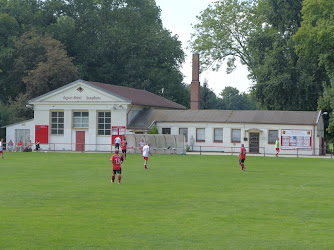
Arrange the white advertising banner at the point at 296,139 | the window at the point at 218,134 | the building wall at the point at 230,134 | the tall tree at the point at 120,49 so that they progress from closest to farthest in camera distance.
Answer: the white advertising banner at the point at 296,139 < the building wall at the point at 230,134 < the window at the point at 218,134 < the tall tree at the point at 120,49

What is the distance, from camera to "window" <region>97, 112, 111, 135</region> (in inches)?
2574

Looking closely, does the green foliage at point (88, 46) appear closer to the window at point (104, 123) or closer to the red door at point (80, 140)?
the red door at point (80, 140)

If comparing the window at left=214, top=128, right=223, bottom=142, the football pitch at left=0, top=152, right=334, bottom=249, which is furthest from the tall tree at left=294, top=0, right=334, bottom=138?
the football pitch at left=0, top=152, right=334, bottom=249

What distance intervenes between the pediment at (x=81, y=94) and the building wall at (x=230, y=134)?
6.39 m

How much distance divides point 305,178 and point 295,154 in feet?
97.3

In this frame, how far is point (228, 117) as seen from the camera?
64.6 meters

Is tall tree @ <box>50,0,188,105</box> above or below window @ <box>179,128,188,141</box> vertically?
above

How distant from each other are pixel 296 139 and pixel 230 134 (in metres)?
7.06

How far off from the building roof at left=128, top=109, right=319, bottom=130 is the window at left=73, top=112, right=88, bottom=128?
17.1 feet

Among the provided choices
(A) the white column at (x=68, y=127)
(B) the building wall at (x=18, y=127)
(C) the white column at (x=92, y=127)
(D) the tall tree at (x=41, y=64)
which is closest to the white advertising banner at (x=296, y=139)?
(C) the white column at (x=92, y=127)

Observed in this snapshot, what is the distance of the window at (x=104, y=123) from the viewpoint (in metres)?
65.4

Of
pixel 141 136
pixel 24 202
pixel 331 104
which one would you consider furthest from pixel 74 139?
pixel 24 202

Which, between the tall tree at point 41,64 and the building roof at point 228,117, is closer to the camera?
the building roof at point 228,117

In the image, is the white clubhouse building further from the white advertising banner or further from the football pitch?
the football pitch
